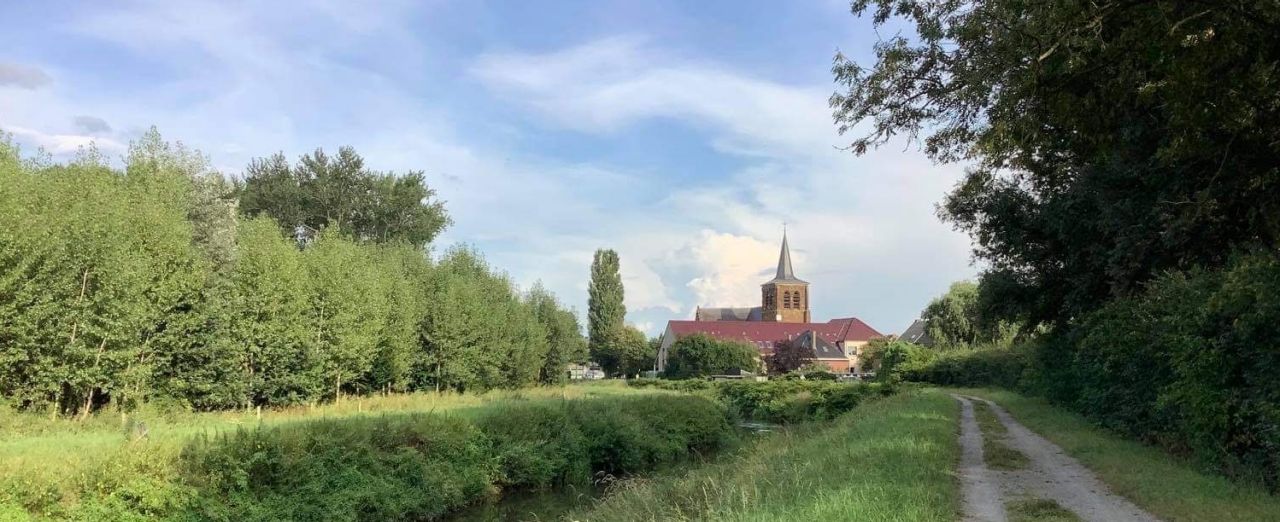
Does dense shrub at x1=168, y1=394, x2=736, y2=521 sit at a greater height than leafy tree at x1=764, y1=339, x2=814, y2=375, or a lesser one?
lesser

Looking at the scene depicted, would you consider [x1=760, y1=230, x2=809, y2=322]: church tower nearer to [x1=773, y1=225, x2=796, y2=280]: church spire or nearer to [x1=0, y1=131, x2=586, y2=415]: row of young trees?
[x1=773, y1=225, x2=796, y2=280]: church spire

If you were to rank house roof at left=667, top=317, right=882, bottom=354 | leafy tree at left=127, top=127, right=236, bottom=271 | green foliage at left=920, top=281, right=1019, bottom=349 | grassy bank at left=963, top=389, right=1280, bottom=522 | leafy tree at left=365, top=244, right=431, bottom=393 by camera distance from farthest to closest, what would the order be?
house roof at left=667, top=317, right=882, bottom=354 → green foliage at left=920, top=281, right=1019, bottom=349 → leafy tree at left=365, top=244, right=431, bottom=393 → leafy tree at left=127, top=127, right=236, bottom=271 → grassy bank at left=963, top=389, right=1280, bottom=522

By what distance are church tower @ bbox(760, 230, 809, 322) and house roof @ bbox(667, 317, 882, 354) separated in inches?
259

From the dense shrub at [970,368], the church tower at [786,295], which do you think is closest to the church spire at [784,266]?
the church tower at [786,295]

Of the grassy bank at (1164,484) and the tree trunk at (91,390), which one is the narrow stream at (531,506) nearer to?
Result: the tree trunk at (91,390)

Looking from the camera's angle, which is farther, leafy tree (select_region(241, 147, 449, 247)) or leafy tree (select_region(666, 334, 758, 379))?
leafy tree (select_region(666, 334, 758, 379))

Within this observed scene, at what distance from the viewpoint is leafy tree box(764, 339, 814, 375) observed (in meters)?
93.9

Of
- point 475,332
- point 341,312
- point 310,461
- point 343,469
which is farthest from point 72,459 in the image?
point 475,332

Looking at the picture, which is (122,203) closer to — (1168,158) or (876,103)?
(876,103)

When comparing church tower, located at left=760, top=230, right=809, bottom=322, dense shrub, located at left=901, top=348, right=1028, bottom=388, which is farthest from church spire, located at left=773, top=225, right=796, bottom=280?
dense shrub, located at left=901, top=348, right=1028, bottom=388

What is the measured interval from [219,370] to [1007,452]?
24.9 m

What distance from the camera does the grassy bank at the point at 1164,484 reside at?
30.3ft

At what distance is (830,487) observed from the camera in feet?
33.1

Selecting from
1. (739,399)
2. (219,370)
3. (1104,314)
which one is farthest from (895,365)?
(219,370)
